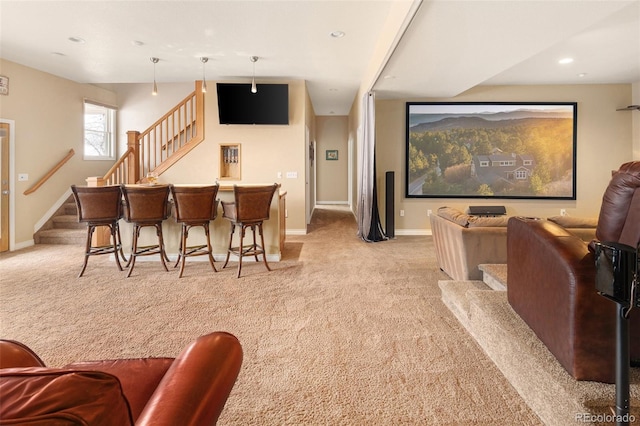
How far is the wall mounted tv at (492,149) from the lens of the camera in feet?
20.9

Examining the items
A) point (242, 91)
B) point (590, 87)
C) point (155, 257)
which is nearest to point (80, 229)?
point (155, 257)

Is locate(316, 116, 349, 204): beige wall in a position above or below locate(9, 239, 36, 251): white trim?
above

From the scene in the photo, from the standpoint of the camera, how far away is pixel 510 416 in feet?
5.26

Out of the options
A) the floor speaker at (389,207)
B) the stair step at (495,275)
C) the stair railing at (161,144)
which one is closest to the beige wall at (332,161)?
the floor speaker at (389,207)

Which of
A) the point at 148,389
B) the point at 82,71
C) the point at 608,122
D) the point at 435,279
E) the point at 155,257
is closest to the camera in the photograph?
the point at 148,389

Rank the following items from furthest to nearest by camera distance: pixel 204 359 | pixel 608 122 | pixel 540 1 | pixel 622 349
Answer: pixel 608 122, pixel 540 1, pixel 622 349, pixel 204 359

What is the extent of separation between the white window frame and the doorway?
1.60 metres

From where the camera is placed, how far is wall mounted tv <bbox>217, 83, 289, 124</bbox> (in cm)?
622

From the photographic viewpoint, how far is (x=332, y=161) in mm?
11789

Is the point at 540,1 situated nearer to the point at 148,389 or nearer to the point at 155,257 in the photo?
the point at 148,389

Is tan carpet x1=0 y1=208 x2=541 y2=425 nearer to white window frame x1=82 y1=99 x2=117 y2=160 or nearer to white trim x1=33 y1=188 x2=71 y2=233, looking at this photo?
white trim x1=33 y1=188 x2=71 y2=233

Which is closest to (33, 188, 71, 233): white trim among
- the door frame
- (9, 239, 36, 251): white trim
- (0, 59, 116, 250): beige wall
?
(0, 59, 116, 250): beige wall

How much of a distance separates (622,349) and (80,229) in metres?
7.07

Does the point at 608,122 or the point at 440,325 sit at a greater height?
the point at 608,122
